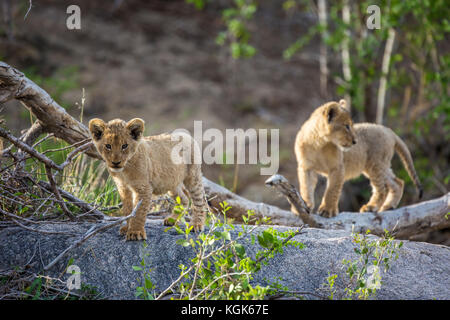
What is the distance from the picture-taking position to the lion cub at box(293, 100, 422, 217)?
6.16 metres

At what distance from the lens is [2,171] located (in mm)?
4168

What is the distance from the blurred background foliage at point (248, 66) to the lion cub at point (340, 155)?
7.95 feet

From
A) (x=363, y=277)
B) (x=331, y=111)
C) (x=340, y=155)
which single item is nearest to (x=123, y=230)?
(x=363, y=277)

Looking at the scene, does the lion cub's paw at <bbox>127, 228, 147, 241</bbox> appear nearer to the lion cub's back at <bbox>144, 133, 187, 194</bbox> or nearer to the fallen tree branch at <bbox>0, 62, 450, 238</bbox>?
the lion cub's back at <bbox>144, 133, 187, 194</bbox>

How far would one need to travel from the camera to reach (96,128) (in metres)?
4.04

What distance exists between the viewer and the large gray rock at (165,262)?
3865 mm

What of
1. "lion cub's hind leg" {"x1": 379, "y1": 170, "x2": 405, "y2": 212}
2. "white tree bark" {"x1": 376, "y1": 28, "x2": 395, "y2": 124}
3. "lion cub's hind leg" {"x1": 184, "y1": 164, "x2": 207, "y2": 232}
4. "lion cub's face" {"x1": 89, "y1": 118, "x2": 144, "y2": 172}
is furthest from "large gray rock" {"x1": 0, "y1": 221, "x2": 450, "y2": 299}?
"white tree bark" {"x1": 376, "y1": 28, "x2": 395, "y2": 124}

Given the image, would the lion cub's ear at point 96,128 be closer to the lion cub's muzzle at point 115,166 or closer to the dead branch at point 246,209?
the lion cub's muzzle at point 115,166

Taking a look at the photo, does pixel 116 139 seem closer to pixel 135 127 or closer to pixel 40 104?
pixel 135 127

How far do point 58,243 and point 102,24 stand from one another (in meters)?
14.7

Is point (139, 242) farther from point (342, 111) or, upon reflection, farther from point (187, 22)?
point (187, 22)

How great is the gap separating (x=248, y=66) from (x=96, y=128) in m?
13.7

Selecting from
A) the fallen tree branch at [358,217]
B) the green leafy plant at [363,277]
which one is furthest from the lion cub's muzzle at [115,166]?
the green leafy plant at [363,277]
